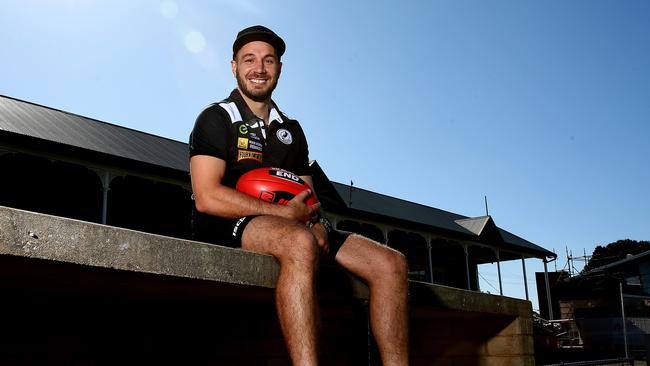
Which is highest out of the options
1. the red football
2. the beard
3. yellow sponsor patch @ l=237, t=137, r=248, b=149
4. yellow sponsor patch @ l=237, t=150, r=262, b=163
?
the beard

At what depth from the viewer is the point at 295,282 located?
2215 mm

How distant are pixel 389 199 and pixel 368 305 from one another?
882 inches

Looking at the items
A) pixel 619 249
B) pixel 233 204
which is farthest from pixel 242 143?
pixel 619 249

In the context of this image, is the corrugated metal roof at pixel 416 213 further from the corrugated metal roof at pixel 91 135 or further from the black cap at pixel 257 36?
the black cap at pixel 257 36

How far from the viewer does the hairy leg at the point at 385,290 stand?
2605mm

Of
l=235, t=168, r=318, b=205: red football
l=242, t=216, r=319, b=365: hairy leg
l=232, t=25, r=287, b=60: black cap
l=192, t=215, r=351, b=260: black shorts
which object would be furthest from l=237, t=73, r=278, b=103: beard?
l=242, t=216, r=319, b=365: hairy leg

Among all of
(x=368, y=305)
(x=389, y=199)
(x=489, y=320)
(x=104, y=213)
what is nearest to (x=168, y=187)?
(x=104, y=213)

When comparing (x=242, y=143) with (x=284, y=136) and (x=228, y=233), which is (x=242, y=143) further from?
(x=228, y=233)

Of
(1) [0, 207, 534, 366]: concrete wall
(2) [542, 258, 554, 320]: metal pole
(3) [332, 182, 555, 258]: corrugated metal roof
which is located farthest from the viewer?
(2) [542, 258, 554, 320]: metal pole

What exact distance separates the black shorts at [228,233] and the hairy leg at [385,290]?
0.06 m

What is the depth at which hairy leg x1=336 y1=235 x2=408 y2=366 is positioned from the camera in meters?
2.61

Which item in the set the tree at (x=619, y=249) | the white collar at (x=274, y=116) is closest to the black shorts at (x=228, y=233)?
the white collar at (x=274, y=116)

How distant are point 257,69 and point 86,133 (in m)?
12.5

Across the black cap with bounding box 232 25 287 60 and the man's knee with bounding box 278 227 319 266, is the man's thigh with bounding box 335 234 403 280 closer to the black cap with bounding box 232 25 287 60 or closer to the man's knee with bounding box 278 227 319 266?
the man's knee with bounding box 278 227 319 266
